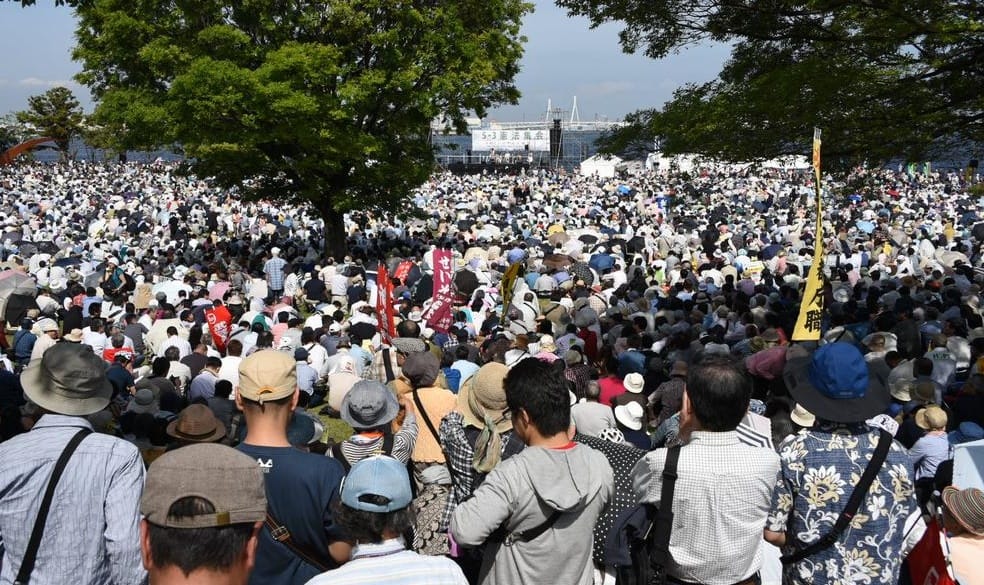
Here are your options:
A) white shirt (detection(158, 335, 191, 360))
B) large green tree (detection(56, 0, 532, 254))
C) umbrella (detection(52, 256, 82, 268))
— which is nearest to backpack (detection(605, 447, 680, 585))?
white shirt (detection(158, 335, 191, 360))

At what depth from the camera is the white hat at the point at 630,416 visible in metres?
5.73

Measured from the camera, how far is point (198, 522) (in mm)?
1769

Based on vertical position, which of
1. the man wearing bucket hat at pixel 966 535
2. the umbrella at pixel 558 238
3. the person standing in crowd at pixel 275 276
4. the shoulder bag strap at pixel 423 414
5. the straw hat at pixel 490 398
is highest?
the straw hat at pixel 490 398

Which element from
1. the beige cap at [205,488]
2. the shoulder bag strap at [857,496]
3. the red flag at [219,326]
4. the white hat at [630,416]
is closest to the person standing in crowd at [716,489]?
the shoulder bag strap at [857,496]

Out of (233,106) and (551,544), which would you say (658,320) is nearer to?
(551,544)

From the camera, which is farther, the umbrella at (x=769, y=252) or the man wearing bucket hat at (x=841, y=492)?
the umbrella at (x=769, y=252)

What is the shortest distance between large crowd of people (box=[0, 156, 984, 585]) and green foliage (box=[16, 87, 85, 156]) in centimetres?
4387

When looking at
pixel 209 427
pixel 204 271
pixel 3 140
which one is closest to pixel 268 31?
pixel 204 271

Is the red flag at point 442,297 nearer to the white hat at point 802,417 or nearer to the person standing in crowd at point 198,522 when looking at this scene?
the white hat at point 802,417

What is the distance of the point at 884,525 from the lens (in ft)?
9.05

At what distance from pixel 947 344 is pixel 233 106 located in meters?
12.6

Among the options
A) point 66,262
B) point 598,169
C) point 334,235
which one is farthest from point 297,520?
point 598,169

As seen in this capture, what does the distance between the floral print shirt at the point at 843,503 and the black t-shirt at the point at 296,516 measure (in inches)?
59.6

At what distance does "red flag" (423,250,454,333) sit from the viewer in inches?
361
